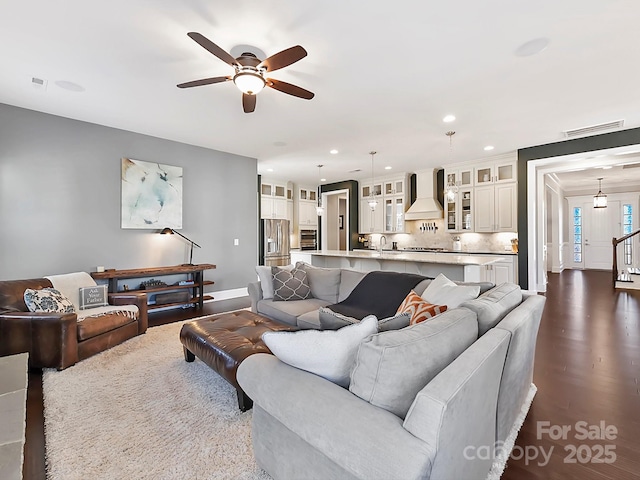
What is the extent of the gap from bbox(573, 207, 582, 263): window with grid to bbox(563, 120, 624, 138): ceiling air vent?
6638 millimetres

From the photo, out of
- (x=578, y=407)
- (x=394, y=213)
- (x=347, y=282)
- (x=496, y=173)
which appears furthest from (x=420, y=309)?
(x=394, y=213)

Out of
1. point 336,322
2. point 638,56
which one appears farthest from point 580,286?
point 336,322

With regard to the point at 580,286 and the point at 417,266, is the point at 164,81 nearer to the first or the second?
the point at 417,266

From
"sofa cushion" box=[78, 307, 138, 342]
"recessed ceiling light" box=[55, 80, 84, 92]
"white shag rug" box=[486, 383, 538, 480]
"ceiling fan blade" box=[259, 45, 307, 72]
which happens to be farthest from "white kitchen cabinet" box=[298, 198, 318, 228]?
"white shag rug" box=[486, 383, 538, 480]

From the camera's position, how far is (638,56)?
273 centimetres

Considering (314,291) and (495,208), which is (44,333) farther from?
(495,208)

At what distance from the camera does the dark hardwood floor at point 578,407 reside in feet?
5.25

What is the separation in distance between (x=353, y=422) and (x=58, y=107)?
4982 mm

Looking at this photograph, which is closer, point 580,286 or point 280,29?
point 280,29

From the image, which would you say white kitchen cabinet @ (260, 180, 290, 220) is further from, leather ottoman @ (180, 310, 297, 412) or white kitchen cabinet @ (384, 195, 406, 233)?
leather ottoman @ (180, 310, 297, 412)

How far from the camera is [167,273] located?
468cm

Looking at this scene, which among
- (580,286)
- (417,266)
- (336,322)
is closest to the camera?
(336,322)

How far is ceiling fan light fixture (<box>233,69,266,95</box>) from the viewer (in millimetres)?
2557

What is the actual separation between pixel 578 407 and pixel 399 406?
1.94 m
